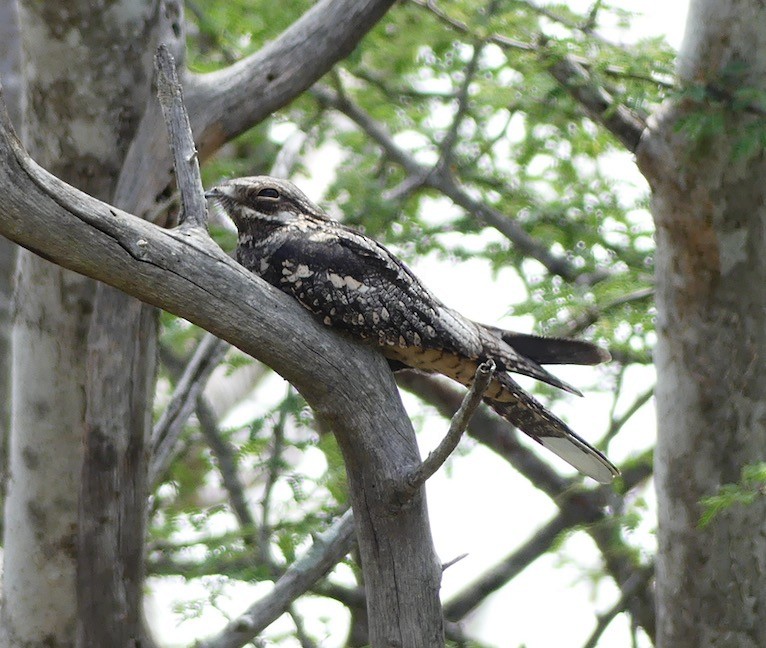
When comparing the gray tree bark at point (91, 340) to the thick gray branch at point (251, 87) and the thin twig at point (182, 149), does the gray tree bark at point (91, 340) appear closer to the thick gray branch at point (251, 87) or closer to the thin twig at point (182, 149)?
the thick gray branch at point (251, 87)

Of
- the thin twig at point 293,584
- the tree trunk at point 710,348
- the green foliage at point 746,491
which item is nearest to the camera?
the green foliage at point 746,491

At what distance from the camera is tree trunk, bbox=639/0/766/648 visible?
3.96 m

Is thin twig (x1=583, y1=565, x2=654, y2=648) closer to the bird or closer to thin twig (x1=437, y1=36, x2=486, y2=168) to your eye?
the bird

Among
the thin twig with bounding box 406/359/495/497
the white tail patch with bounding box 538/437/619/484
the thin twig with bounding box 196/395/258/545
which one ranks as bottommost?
the thin twig with bounding box 406/359/495/497

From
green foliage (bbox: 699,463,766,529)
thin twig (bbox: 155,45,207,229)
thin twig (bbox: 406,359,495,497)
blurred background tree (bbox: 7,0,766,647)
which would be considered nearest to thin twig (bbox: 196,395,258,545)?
blurred background tree (bbox: 7,0,766,647)

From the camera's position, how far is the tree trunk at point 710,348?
396 cm

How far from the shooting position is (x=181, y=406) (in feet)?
14.1

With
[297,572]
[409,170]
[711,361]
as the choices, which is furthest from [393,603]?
[409,170]

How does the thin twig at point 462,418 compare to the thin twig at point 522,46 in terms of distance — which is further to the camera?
the thin twig at point 522,46

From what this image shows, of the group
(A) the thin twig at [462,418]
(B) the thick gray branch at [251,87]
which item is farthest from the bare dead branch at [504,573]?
(A) the thin twig at [462,418]

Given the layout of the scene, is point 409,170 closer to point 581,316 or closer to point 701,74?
point 581,316

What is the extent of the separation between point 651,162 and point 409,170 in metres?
2.00

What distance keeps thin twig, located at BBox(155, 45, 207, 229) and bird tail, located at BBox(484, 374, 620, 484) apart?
1071 millimetres

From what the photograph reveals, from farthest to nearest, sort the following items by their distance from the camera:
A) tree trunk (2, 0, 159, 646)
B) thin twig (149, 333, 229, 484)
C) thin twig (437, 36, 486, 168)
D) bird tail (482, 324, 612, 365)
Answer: thin twig (437, 36, 486, 168) < thin twig (149, 333, 229, 484) < tree trunk (2, 0, 159, 646) < bird tail (482, 324, 612, 365)
